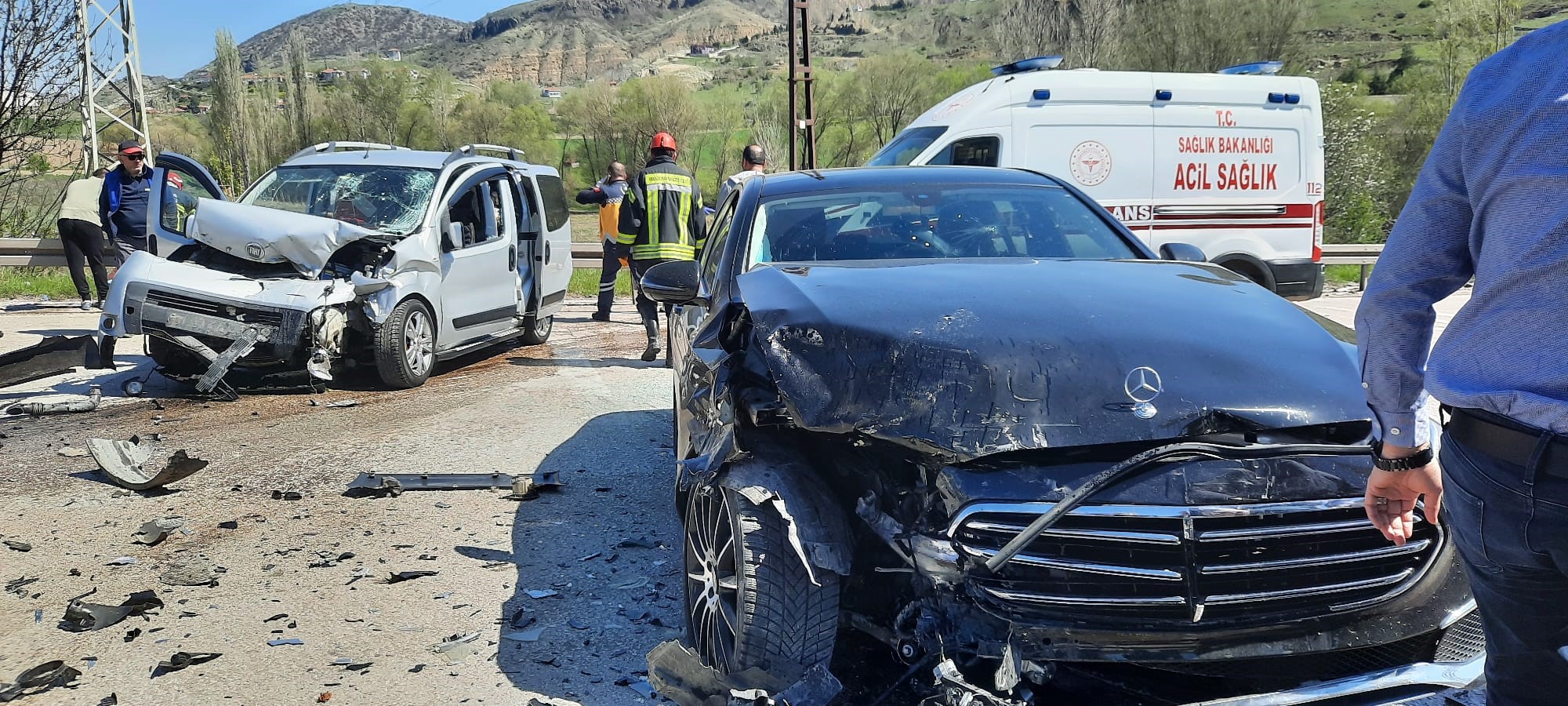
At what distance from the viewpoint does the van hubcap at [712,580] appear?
9.27 ft

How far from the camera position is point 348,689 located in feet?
10.6

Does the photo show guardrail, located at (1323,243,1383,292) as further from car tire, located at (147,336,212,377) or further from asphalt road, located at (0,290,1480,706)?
car tire, located at (147,336,212,377)

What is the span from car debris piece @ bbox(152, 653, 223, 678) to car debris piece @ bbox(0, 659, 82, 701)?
0.73 ft

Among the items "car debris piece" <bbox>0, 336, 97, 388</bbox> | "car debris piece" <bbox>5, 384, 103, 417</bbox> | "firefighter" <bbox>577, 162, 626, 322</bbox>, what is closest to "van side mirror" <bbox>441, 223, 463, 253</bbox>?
"car debris piece" <bbox>0, 336, 97, 388</bbox>

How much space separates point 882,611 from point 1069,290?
3.63 feet

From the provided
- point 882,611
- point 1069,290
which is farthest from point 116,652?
point 1069,290

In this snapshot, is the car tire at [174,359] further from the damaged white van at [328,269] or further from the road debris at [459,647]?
the road debris at [459,647]

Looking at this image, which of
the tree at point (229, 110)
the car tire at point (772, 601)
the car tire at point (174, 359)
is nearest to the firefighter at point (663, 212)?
the car tire at point (174, 359)

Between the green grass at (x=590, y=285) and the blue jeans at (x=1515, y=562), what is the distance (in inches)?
550

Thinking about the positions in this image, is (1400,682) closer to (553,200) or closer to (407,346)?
(407,346)

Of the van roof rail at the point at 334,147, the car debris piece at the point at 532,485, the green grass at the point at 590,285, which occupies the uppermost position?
the van roof rail at the point at 334,147

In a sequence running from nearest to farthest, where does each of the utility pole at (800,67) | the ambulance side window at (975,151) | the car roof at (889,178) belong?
the car roof at (889,178), the ambulance side window at (975,151), the utility pole at (800,67)

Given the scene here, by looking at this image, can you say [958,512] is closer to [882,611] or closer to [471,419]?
[882,611]

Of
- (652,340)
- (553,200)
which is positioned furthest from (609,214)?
(652,340)
